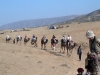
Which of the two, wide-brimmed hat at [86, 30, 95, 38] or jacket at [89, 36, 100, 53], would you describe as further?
jacket at [89, 36, 100, 53]

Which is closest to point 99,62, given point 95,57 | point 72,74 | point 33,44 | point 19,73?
point 95,57

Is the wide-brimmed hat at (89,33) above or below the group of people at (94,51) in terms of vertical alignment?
above

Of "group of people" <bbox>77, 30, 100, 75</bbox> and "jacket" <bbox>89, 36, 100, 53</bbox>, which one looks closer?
"group of people" <bbox>77, 30, 100, 75</bbox>

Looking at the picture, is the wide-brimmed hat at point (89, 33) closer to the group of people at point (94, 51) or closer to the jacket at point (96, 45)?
the group of people at point (94, 51)

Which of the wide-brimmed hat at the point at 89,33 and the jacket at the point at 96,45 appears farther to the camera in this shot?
the jacket at the point at 96,45

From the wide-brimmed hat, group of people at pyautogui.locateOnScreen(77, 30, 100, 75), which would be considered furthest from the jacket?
the wide-brimmed hat

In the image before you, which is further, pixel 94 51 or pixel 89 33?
pixel 94 51

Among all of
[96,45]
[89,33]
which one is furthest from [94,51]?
[89,33]

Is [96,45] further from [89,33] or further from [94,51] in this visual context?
[89,33]

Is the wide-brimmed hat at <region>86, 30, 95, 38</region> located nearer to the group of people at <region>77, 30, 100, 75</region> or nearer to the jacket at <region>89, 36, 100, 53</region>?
the group of people at <region>77, 30, 100, 75</region>

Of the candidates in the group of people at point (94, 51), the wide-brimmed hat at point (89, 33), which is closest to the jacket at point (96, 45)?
the group of people at point (94, 51)

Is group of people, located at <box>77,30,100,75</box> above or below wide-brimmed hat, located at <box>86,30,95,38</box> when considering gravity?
below

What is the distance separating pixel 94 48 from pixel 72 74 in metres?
8.66

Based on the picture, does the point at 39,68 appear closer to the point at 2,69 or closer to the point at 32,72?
the point at 32,72
